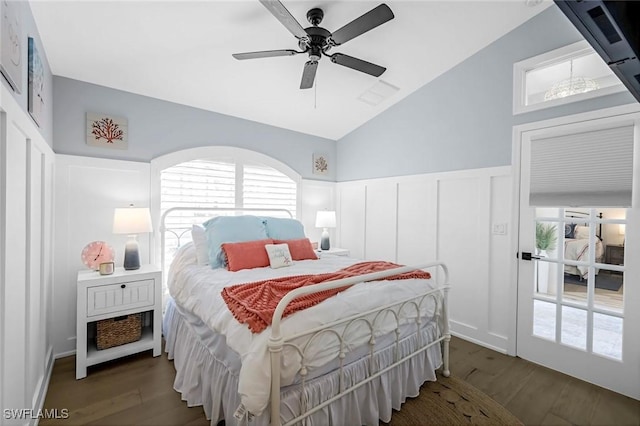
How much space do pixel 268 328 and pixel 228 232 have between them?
160 cm

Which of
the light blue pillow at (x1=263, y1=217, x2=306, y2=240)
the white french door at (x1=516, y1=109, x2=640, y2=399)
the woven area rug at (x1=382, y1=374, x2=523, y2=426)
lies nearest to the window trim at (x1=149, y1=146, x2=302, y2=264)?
the light blue pillow at (x1=263, y1=217, x2=306, y2=240)

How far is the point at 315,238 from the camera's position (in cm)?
453

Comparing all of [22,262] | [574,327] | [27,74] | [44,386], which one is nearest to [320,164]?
[27,74]

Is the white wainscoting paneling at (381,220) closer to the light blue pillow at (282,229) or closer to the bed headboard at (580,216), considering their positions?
the light blue pillow at (282,229)

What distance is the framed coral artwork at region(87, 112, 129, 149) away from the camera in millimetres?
2748

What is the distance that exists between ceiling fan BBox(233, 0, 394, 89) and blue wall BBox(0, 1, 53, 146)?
3.77ft

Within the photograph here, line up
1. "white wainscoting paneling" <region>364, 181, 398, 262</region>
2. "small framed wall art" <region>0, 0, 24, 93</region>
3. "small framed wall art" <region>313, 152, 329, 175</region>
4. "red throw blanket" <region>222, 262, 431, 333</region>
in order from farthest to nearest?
"small framed wall art" <region>313, 152, 329, 175</region> < "white wainscoting paneling" <region>364, 181, 398, 262</region> < "red throw blanket" <region>222, 262, 431, 333</region> < "small framed wall art" <region>0, 0, 24, 93</region>

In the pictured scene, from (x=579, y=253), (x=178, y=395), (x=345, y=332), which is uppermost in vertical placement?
(x=579, y=253)

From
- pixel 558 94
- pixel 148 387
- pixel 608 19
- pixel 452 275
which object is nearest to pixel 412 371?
pixel 452 275

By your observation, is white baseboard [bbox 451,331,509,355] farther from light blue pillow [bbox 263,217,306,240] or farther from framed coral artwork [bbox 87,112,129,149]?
framed coral artwork [bbox 87,112,129,149]

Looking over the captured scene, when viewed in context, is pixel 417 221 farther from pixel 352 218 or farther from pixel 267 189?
pixel 267 189

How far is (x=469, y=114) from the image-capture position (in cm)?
315

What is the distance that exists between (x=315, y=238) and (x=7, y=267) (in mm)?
3489

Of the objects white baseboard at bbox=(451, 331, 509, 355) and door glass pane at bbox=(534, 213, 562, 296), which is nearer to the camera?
door glass pane at bbox=(534, 213, 562, 296)
